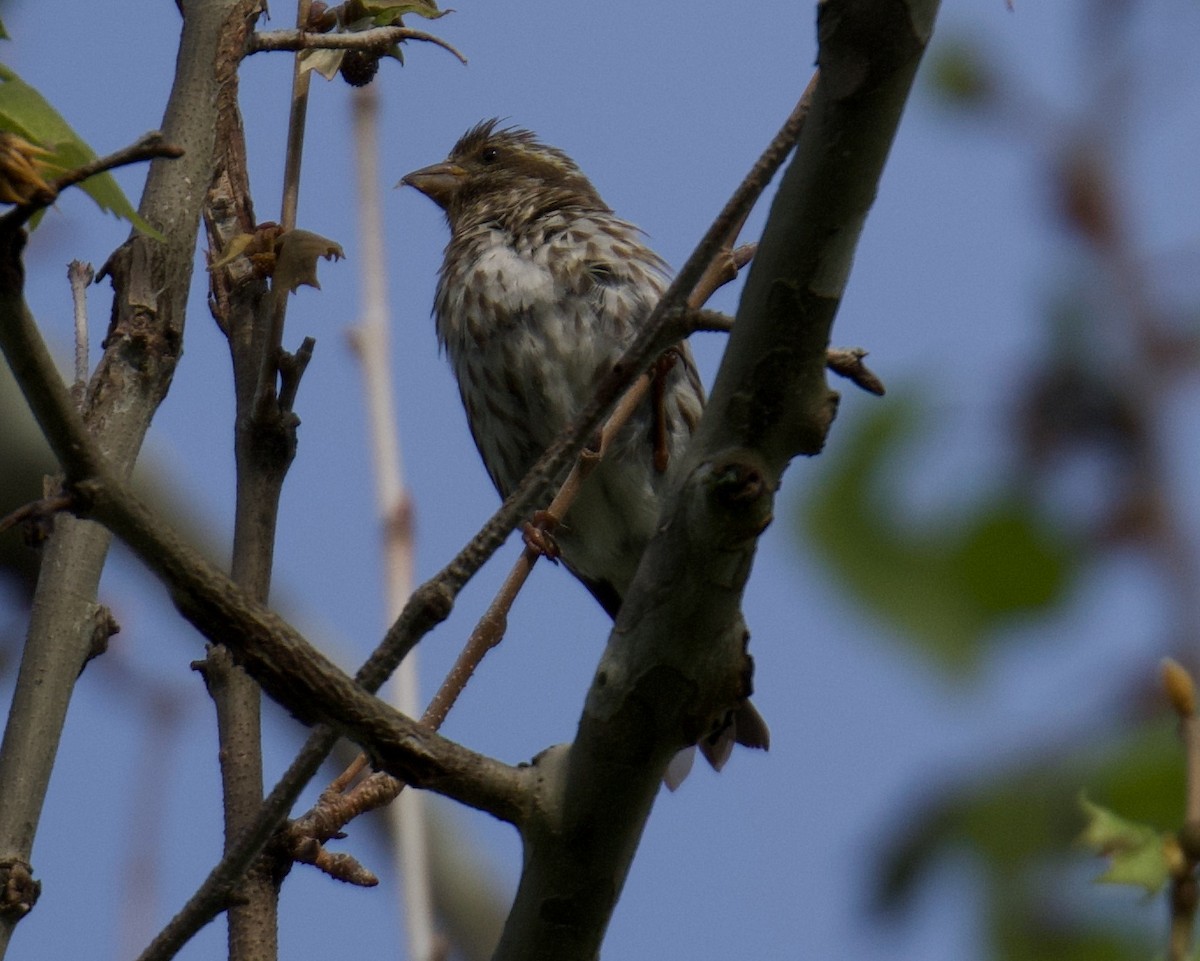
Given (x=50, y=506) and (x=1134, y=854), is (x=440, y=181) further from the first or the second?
(x=1134, y=854)

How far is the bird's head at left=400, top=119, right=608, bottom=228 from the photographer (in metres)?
5.63

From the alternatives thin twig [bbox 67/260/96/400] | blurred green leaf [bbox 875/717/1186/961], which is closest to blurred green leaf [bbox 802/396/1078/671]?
blurred green leaf [bbox 875/717/1186/961]

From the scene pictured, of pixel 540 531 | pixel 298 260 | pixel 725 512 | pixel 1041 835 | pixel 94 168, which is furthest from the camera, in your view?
pixel 540 531

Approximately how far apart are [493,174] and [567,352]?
145 centimetres

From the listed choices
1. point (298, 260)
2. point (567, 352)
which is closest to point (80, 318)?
point (298, 260)

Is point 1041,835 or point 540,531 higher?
point 540,531

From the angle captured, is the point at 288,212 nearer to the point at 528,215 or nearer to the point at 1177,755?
the point at 1177,755

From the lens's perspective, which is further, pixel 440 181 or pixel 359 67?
pixel 440 181

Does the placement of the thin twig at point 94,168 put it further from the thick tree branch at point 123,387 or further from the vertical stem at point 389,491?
the vertical stem at point 389,491

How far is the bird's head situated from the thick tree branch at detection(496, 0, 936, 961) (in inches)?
147

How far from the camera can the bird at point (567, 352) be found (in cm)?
462

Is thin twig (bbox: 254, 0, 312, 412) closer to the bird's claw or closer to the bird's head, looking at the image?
the bird's claw

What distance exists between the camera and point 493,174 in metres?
5.82

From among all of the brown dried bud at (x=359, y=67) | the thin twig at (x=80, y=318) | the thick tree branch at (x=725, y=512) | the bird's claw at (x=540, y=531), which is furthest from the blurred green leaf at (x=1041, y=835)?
the bird's claw at (x=540, y=531)
